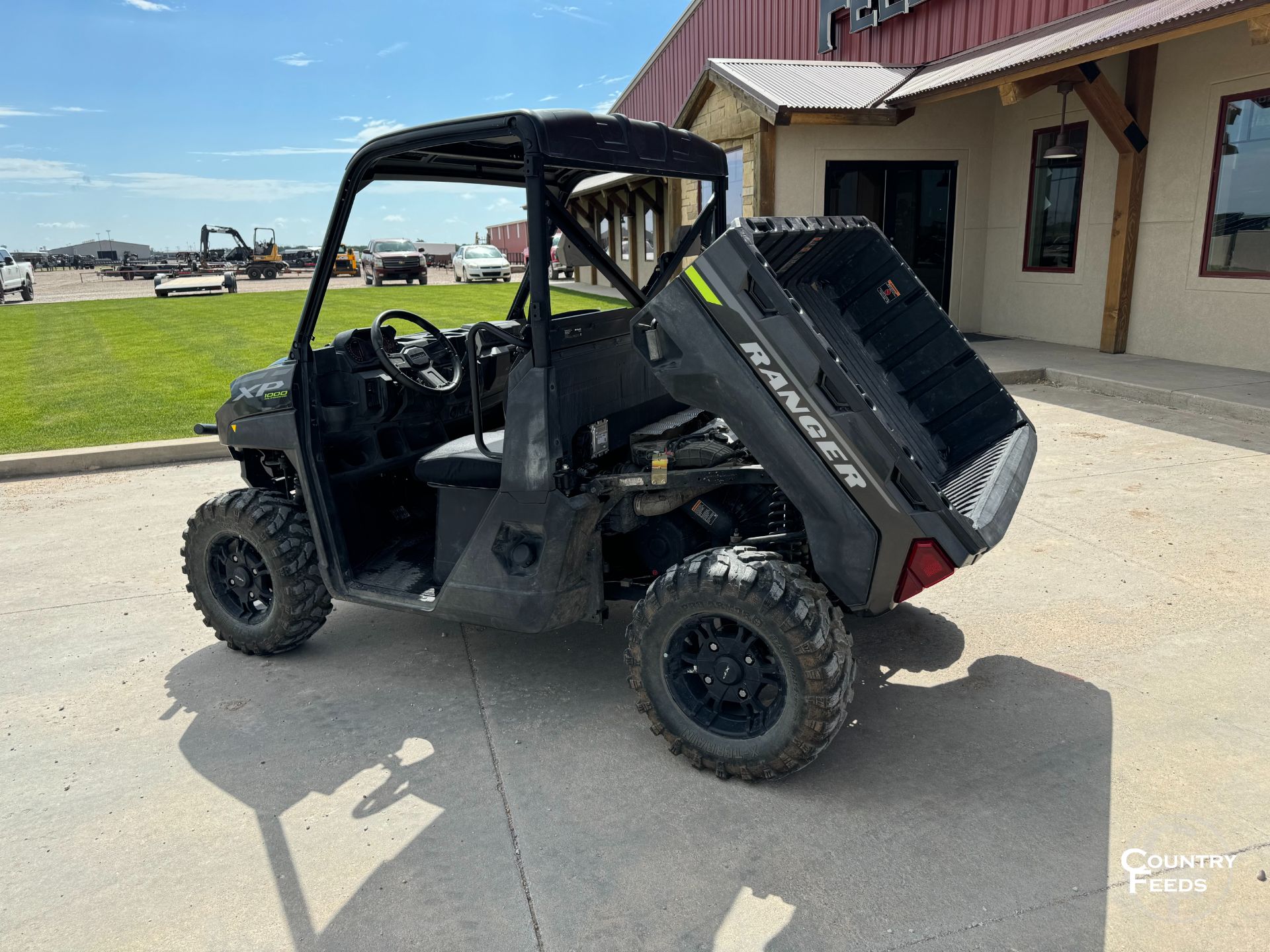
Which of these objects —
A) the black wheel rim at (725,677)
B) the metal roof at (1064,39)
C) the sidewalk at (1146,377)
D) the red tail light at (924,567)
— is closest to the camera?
the red tail light at (924,567)

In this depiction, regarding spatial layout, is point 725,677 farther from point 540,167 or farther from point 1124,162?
point 1124,162

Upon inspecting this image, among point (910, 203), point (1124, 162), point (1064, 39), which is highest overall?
point (1064, 39)

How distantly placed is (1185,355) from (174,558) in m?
10.0

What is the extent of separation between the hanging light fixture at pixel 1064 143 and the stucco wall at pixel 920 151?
1.49 meters

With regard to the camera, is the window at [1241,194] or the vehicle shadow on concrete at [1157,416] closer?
the vehicle shadow on concrete at [1157,416]

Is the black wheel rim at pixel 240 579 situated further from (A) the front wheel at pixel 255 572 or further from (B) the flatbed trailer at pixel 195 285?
(B) the flatbed trailer at pixel 195 285

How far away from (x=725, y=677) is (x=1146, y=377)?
795cm

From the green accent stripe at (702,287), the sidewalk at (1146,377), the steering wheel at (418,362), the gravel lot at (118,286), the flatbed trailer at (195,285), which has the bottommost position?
the sidewalk at (1146,377)

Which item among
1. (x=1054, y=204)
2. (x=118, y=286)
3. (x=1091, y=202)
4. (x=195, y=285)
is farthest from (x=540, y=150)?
(x=118, y=286)

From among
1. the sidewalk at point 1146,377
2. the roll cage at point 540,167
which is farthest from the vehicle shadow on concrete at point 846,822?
the sidewalk at point 1146,377

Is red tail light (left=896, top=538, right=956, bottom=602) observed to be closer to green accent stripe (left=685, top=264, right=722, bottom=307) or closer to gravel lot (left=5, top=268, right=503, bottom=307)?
green accent stripe (left=685, top=264, right=722, bottom=307)

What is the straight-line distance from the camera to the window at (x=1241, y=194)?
30.1ft

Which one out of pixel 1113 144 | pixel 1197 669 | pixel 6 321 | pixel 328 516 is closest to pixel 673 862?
pixel 328 516

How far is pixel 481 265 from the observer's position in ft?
112
